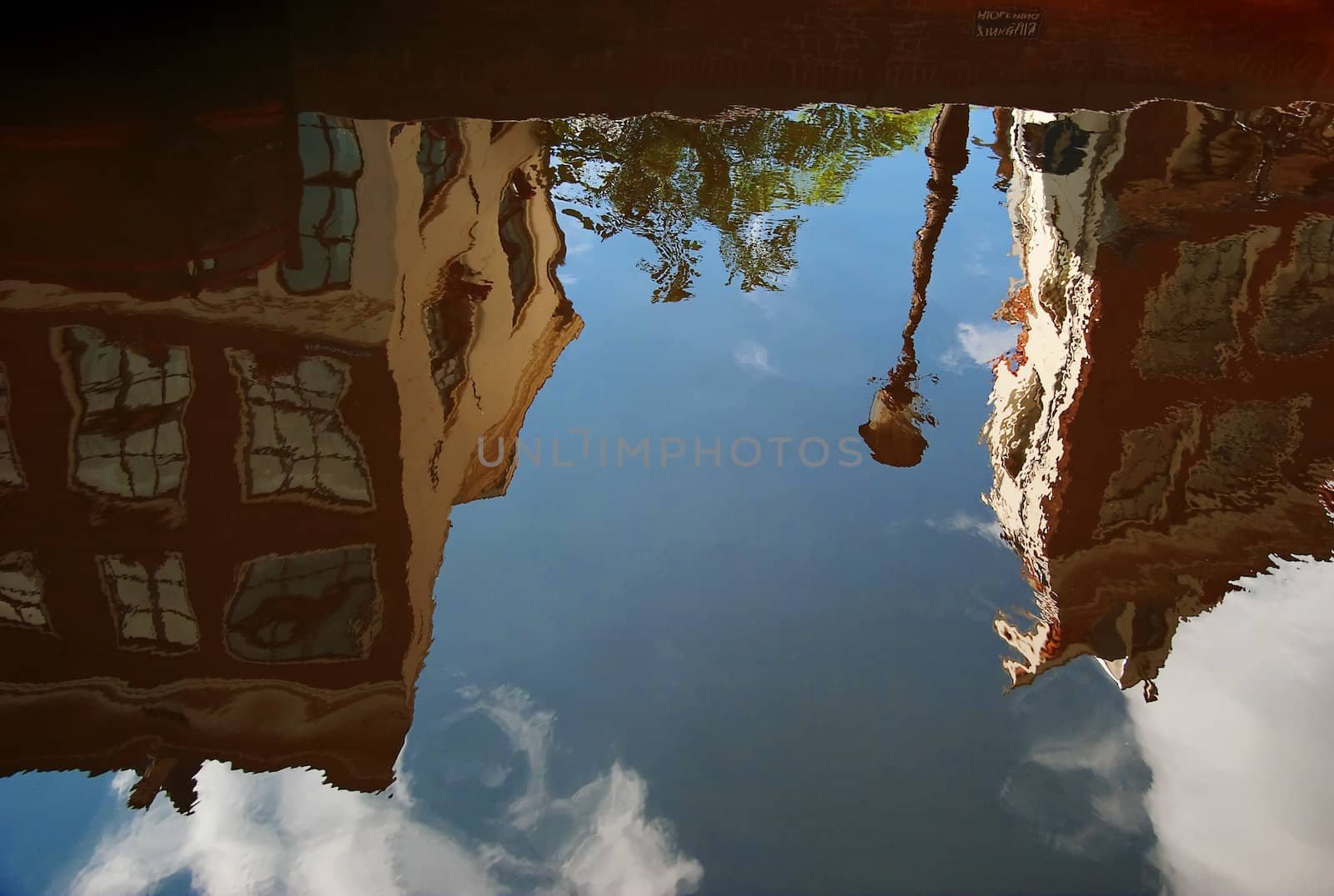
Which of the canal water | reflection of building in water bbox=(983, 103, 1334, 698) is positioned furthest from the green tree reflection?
reflection of building in water bbox=(983, 103, 1334, 698)

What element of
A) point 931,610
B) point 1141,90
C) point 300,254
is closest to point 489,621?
point 931,610

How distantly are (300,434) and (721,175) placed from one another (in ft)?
11.2

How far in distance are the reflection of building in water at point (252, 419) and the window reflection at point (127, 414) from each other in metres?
0.01

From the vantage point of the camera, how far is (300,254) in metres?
5.04

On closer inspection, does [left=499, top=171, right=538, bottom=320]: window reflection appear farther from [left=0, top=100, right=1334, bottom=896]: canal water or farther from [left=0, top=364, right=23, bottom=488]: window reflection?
[left=0, top=364, right=23, bottom=488]: window reflection

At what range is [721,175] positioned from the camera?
20.1 ft

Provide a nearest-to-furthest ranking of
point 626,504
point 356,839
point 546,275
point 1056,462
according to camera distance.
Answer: point 356,839 < point 626,504 < point 1056,462 < point 546,275

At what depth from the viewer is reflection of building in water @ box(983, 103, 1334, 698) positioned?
3.47m

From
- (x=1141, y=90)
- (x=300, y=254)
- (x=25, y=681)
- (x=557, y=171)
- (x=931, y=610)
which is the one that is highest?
(x=1141, y=90)

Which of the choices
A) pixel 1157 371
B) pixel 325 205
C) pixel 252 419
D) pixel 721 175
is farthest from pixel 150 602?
pixel 1157 371

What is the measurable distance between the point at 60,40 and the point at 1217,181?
840 cm

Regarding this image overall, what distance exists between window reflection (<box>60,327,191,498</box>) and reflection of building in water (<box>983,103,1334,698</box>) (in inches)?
144

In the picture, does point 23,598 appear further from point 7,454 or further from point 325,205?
Result: point 325,205

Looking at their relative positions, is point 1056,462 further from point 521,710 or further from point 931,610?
point 521,710
